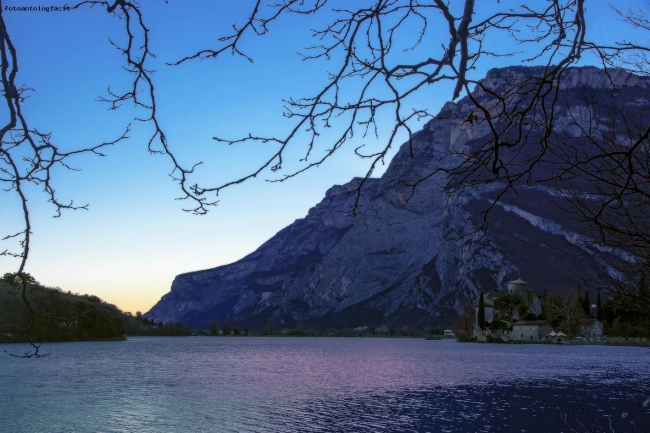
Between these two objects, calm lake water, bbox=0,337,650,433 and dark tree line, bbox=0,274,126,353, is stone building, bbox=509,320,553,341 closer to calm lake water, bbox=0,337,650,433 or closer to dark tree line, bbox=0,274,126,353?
calm lake water, bbox=0,337,650,433

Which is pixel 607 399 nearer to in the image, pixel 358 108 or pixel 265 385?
pixel 265 385

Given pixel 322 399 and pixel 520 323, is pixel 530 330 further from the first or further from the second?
pixel 322 399

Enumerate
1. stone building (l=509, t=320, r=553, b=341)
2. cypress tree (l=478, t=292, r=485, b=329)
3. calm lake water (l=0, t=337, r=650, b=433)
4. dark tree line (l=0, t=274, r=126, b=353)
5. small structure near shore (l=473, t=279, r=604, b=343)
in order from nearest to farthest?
calm lake water (l=0, t=337, r=650, b=433)
dark tree line (l=0, t=274, r=126, b=353)
small structure near shore (l=473, t=279, r=604, b=343)
stone building (l=509, t=320, r=553, b=341)
cypress tree (l=478, t=292, r=485, b=329)

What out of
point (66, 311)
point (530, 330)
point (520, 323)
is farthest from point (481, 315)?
point (66, 311)

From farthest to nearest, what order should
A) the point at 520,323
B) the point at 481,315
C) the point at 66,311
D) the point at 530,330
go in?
the point at 481,315 → the point at 520,323 → the point at 530,330 → the point at 66,311

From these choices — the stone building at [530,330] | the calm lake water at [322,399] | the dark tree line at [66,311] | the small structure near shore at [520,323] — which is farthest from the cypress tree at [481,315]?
the dark tree line at [66,311]

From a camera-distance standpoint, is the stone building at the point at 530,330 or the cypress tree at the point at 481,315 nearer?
the stone building at the point at 530,330

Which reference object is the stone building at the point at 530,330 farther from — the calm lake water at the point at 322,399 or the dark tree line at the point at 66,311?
the dark tree line at the point at 66,311

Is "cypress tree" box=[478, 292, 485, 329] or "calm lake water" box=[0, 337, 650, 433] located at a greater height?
"cypress tree" box=[478, 292, 485, 329]

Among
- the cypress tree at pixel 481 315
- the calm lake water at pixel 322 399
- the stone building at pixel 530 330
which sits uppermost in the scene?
the cypress tree at pixel 481 315

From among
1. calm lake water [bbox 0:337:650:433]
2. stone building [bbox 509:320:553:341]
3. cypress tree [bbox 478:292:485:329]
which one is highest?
cypress tree [bbox 478:292:485:329]

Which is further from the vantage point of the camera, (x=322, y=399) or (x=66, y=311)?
(x=66, y=311)

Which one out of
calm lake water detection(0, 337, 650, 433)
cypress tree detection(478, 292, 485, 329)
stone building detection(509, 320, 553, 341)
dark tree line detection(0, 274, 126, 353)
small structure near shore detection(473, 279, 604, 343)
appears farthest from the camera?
cypress tree detection(478, 292, 485, 329)

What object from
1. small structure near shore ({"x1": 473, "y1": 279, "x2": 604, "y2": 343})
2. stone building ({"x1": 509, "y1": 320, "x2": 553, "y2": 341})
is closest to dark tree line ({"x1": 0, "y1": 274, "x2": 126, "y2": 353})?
small structure near shore ({"x1": 473, "y1": 279, "x2": 604, "y2": 343})
